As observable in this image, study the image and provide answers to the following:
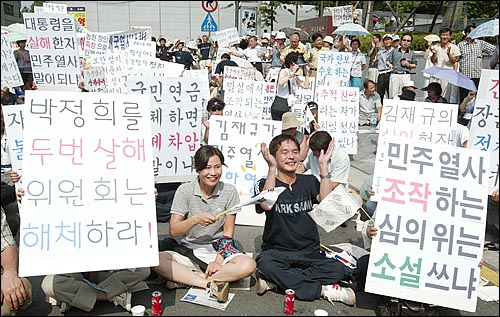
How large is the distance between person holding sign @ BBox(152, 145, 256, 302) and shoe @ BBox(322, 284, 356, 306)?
0.60 meters

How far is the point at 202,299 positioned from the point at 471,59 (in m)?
7.93

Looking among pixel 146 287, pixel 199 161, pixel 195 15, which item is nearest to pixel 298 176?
pixel 199 161

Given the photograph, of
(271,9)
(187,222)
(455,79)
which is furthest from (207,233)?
(271,9)

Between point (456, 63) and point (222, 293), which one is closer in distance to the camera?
point (222, 293)

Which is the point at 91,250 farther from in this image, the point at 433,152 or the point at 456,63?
the point at 456,63

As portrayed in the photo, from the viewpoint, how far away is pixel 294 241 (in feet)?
12.7

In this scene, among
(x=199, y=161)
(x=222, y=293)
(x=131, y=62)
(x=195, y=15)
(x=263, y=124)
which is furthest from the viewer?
(x=195, y=15)

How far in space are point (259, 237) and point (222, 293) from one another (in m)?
1.54

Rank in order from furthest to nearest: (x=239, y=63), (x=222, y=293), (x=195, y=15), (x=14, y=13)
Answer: (x=14, y=13)
(x=195, y=15)
(x=239, y=63)
(x=222, y=293)

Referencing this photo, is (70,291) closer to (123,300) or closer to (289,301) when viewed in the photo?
(123,300)

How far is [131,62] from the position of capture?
8.38m

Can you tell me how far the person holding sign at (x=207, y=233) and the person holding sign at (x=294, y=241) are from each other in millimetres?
209

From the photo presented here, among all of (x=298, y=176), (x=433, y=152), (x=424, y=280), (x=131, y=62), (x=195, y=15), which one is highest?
(x=195, y=15)

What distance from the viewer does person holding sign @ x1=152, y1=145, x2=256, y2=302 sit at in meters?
3.71
